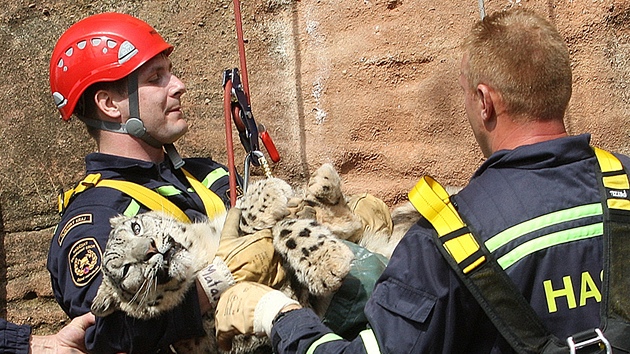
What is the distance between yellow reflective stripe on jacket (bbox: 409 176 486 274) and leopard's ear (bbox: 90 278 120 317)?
4.01ft

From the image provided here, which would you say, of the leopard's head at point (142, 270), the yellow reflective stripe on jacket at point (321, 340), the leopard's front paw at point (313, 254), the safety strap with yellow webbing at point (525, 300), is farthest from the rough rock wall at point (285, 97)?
the safety strap with yellow webbing at point (525, 300)

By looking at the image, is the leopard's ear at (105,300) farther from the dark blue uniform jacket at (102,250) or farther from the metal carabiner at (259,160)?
the metal carabiner at (259,160)

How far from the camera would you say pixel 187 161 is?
15.0 feet

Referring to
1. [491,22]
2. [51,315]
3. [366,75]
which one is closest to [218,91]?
[366,75]

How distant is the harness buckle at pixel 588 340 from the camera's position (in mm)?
2412

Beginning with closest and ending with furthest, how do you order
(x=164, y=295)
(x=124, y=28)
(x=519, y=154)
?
(x=519, y=154)
(x=164, y=295)
(x=124, y=28)

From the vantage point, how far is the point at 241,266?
325 cm

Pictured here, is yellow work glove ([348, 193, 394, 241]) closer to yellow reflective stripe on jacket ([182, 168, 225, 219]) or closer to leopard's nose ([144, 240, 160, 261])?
yellow reflective stripe on jacket ([182, 168, 225, 219])

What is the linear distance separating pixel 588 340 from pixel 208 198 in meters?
2.23

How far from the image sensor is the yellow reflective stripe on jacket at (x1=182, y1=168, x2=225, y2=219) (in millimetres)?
4074

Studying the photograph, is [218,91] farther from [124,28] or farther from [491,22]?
[491,22]

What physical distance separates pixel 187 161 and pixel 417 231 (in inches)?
87.8

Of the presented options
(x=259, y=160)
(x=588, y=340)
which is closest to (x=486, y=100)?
(x=588, y=340)

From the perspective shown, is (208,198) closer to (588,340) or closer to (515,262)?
(515,262)
